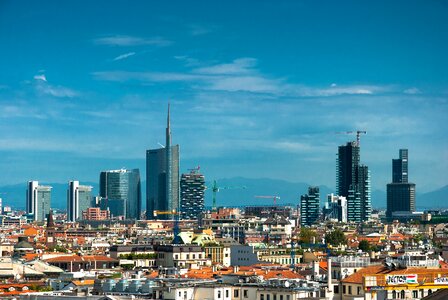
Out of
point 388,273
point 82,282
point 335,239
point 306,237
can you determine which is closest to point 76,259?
point 82,282

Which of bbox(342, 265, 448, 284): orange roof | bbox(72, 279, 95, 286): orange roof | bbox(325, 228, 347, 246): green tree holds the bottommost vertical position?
bbox(72, 279, 95, 286): orange roof

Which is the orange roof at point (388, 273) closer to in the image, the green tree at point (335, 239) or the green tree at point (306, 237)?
the green tree at point (335, 239)

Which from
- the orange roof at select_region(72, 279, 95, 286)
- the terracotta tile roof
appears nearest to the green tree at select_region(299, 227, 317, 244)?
the terracotta tile roof

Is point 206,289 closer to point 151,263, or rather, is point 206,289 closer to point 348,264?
point 348,264

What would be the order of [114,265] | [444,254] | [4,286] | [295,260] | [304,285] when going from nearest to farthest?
1. [304,285]
2. [4,286]
3. [444,254]
4. [114,265]
5. [295,260]

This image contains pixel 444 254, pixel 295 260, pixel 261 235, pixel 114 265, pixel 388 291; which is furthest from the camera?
pixel 261 235

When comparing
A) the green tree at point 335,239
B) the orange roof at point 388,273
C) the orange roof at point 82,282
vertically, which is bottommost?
the orange roof at point 82,282

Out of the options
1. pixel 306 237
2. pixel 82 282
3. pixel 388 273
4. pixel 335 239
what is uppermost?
pixel 388 273

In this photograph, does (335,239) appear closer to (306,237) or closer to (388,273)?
(306,237)

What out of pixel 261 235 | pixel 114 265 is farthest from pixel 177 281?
pixel 261 235

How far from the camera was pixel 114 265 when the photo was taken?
366 ft

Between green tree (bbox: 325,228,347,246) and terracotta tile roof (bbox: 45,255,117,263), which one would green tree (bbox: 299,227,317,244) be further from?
terracotta tile roof (bbox: 45,255,117,263)

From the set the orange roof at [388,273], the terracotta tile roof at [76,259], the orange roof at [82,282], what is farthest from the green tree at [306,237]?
the orange roof at [388,273]

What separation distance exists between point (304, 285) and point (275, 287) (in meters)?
1.30
